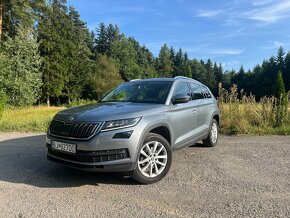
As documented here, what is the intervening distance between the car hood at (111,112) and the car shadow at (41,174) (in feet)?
3.41

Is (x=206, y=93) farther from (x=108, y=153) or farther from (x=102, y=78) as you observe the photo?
(x=102, y=78)

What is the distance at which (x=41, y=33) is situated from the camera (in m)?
51.3

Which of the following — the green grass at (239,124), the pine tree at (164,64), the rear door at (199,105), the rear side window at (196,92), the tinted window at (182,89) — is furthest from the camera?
the pine tree at (164,64)

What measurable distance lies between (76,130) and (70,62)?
58012 mm

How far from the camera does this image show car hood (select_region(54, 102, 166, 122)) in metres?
4.93

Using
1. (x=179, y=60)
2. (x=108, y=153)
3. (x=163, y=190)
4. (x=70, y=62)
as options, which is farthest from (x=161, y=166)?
(x=179, y=60)

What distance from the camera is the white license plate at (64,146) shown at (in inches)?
194

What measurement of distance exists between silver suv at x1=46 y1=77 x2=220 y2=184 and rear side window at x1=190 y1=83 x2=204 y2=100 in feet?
1.88

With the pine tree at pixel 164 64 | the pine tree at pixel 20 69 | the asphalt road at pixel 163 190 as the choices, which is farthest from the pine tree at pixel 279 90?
the pine tree at pixel 164 64

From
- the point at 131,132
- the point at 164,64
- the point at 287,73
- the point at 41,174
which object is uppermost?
the point at 164,64

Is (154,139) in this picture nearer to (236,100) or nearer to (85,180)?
(85,180)

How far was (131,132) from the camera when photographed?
4875 millimetres

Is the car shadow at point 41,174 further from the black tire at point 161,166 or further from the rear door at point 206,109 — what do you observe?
the rear door at point 206,109

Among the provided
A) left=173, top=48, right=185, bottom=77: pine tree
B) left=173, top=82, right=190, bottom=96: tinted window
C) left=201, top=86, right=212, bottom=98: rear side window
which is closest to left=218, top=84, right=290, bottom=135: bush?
left=201, top=86, right=212, bottom=98: rear side window
